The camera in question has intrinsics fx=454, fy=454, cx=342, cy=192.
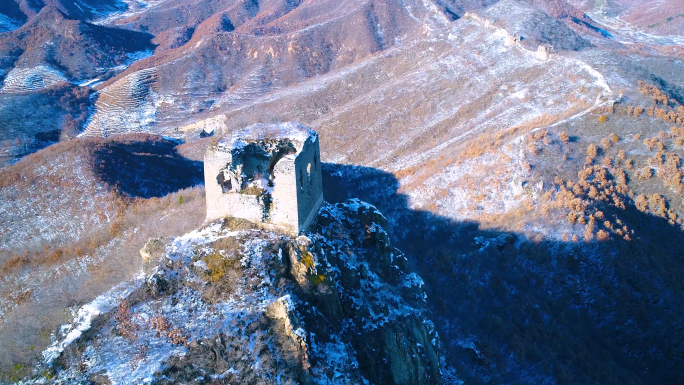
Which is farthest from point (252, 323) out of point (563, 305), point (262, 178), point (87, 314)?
point (563, 305)

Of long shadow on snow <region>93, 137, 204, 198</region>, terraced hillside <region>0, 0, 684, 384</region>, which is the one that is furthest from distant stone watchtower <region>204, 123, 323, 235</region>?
long shadow on snow <region>93, 137, 204, 198</region>

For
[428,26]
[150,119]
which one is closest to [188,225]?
[150,119]

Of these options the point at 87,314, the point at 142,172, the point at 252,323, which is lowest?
the point at 142,172

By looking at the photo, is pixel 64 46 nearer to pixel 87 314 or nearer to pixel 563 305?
pixel 87 314

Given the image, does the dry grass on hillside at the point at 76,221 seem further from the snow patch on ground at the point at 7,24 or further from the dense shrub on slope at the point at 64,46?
the snow patch on ground at the point at 7,24

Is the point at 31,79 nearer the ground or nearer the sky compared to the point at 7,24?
nearer the ground

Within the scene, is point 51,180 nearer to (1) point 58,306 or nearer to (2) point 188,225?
(2) point 188,225

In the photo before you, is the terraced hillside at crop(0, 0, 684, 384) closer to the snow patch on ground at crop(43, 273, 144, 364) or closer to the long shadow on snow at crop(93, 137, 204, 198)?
the long shadow on snow at crop(93, 137, 204, 198)
